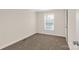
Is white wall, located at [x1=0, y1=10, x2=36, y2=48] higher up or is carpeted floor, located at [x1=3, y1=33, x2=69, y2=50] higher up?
white wall, located at [x1=0, y1=10, x2=36, y2=48]

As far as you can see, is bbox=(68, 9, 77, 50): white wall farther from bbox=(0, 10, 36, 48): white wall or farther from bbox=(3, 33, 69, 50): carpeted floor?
bbox=(0, 10, 36, 48): white wall

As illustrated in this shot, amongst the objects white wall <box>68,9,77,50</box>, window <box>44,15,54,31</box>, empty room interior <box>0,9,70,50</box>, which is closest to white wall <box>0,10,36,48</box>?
empty room interior <box>0,9,70,50</box>

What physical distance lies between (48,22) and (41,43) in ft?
0.79

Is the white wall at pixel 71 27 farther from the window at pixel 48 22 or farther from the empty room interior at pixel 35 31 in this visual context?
the window at pixel 48 22

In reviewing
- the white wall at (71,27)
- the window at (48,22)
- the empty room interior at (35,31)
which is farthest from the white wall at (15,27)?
the white wall at (71,27)

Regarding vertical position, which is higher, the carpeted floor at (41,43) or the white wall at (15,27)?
the white wall at (15,27)

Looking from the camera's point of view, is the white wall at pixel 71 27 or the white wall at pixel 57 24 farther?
the white wall at pixel 57 24

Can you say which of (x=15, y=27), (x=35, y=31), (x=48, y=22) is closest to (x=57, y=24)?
(x=48, y=22)

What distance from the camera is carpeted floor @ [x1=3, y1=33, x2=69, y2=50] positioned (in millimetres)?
942

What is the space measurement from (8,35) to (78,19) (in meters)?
0.73

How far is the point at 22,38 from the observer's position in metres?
1.02

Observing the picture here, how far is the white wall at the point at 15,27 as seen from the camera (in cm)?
96
